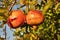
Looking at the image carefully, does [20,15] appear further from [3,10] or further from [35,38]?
[35,38]

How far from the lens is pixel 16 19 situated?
83.0 inches

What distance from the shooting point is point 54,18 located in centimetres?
280

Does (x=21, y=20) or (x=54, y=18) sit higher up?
(x=21, y=20)

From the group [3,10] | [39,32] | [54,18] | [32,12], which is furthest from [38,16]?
[54,18]

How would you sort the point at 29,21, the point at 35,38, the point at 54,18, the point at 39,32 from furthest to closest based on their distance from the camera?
the point at 54,18
the point at 39,32
the point at 35,38
the point at 29,21

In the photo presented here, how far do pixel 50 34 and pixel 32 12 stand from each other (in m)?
0.90

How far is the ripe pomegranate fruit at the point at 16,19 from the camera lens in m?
2.07

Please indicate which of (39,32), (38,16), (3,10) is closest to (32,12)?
(38,16)

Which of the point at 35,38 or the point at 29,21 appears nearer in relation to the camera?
the point at 29,21

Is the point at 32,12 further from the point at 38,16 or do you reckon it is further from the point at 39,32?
the point at 39,32

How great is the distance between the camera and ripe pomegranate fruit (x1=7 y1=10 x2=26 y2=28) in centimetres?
207

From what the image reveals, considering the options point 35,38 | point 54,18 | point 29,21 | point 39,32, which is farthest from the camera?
point 54,18

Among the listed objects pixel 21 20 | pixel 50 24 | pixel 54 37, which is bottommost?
pixel 54 37

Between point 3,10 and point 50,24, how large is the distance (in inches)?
34.4
